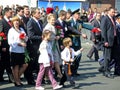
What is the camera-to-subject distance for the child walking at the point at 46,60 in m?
10.7

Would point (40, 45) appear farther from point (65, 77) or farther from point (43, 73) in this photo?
point (65, 77)

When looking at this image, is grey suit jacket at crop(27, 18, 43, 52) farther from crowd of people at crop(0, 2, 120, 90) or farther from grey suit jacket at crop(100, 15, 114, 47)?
grey suit jacket at crop(100, 15, 114, 47)

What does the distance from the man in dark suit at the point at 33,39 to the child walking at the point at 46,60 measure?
0.69m

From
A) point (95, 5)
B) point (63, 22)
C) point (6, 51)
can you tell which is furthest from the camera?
point (95, 5)

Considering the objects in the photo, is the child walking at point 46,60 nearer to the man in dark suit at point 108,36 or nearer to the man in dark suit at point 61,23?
the man in dark suit at point 61,23

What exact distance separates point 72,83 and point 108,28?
7.73 feet

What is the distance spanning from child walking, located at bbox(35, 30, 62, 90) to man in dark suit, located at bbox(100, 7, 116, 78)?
7.88ft

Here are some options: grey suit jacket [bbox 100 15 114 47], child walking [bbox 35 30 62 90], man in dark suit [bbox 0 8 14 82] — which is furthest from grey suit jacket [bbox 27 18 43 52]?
grey suit jacket [bbox 100 15 114 47]

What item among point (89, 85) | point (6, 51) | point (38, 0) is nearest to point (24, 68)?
point (6, 51)

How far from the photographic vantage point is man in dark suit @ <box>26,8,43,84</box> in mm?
11500

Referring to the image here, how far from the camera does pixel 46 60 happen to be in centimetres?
1068

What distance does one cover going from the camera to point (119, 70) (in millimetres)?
13461

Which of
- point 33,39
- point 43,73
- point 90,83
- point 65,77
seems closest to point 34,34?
point 33,39

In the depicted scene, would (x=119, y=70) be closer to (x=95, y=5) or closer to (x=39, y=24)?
(x=39, y=24)
